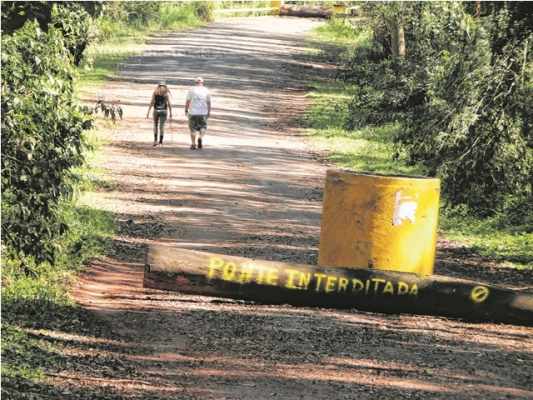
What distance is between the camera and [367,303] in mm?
13102

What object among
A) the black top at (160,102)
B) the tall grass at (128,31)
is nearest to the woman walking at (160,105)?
the black top at (160,102)

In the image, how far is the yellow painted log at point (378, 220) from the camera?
1395 cm

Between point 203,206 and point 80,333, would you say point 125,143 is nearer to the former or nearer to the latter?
point 203,206

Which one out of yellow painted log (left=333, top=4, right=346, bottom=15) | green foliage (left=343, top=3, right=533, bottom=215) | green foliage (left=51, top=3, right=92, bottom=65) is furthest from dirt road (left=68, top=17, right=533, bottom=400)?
yellow painted log (left=333, top=4, right=346, bottom=15)

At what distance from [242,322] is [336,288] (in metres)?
1.05

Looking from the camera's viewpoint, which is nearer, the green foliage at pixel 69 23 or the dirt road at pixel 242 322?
the dirt road at pixel 242 322

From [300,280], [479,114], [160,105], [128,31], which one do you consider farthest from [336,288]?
[128,31]

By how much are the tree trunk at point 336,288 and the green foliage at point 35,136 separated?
59.1 inches

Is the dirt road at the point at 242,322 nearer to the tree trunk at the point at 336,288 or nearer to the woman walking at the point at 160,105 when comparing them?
the tree trunk at the point at 336,288

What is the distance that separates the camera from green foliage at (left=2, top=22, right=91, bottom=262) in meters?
12.2

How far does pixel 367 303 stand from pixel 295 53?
39574mm

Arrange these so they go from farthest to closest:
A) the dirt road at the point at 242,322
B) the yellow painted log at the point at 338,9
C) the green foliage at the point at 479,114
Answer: the yellow painted log at the point at 338,9 < the green foliage at the point at 479,114 < the dirt road at the point at 242,322

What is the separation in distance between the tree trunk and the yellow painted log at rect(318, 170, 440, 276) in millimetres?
969

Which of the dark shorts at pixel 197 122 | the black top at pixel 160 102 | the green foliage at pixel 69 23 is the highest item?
the green foliage at pixel 69 23
